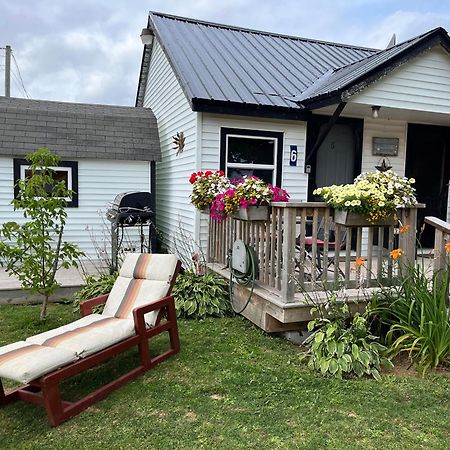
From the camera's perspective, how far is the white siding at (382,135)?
6.93 metres

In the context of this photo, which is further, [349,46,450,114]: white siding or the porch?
[349,46,450,114]: white siding

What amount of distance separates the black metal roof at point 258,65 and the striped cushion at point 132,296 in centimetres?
291

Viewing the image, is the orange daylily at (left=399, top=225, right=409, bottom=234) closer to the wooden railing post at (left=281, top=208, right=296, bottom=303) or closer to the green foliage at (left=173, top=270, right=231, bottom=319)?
the wooden railing post at (left=281, top=208, right=296, bottom=303)

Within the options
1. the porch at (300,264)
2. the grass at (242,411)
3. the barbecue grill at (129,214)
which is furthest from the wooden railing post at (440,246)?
the barbecue grill at (129,214)

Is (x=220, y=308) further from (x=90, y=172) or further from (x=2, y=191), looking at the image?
(x=2, y=191)

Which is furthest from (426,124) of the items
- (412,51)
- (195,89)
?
(195,89)

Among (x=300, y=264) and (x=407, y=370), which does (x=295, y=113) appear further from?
(x=407, y=370)

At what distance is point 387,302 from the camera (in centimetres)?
382

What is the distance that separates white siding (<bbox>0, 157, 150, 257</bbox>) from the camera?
25.5 ft

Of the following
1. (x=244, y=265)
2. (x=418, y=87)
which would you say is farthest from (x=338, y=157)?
(x=244, y=265)

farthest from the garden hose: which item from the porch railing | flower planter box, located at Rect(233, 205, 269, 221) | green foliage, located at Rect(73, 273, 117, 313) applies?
green foliage, located at Rect(73, 273, 117, 313)

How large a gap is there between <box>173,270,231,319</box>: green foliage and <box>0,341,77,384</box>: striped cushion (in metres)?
2.06

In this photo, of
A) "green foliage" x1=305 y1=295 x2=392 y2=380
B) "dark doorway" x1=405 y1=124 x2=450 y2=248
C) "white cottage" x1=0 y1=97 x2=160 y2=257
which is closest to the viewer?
"green foliage" x1=305 y1=295 x2=392 y2=380

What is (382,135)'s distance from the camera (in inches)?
276
